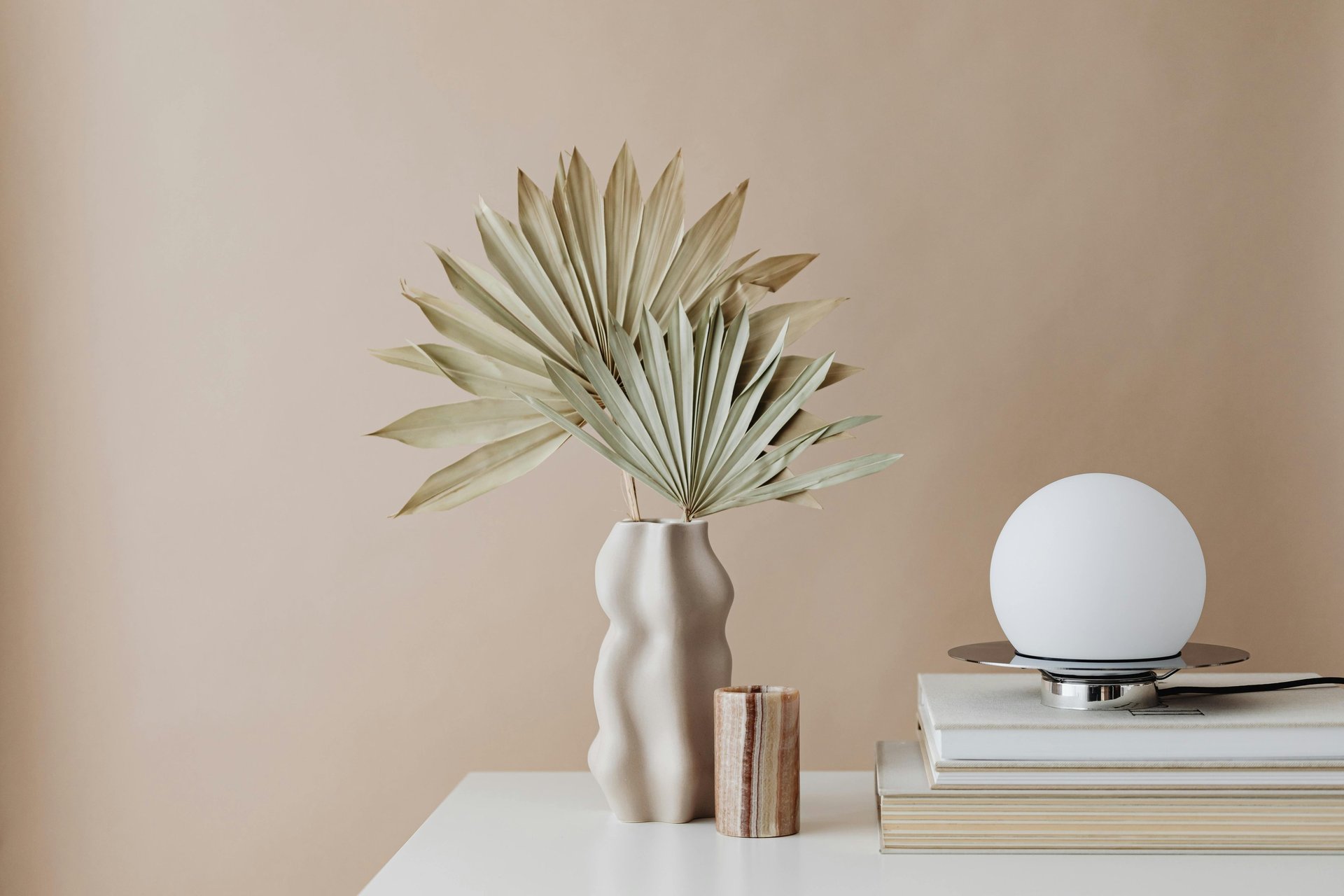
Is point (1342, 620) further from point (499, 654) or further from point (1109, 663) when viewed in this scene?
point (499, 654)

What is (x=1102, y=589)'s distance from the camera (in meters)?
0.85

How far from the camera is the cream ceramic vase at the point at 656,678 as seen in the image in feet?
3.21

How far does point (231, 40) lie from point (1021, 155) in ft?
3.42

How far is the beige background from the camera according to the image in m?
1.34

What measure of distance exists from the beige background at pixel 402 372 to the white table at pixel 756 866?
0.38 metres

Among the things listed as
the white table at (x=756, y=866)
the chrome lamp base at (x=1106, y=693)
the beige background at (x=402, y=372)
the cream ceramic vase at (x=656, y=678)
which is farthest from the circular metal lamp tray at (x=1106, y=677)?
the beige background at (x=402, y=372)

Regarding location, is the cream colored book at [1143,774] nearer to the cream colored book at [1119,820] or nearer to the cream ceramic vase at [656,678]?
the cream colored book at [1119,820]

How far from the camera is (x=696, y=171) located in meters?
1.36

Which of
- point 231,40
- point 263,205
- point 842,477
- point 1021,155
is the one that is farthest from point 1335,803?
point 231,40

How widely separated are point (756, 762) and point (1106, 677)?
0.30m

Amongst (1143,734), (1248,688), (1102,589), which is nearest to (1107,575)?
(1102,589)

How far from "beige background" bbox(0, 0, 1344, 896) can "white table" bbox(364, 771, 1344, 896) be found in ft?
1.26

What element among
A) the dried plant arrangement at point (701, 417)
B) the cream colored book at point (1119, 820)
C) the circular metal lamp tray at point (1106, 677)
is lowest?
the cream colored book at point (1119, 820)

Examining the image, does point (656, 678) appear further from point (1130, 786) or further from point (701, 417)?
point (1130, 786)
